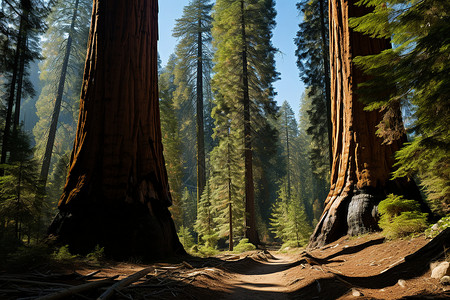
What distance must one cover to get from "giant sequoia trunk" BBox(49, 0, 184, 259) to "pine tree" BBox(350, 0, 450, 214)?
4.86 metres

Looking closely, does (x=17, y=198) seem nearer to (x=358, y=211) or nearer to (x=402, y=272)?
(x=402, y=272)

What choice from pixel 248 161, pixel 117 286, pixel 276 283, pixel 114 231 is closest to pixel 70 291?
pixel 117 286

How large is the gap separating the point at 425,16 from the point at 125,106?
600 cm

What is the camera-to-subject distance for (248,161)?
17953 millimetres

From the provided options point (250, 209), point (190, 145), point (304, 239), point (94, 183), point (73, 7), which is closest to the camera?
point (94, 183)

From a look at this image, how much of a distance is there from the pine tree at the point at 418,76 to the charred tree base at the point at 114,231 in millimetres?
4960

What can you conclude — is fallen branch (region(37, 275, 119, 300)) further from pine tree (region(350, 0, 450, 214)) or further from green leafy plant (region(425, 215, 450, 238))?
pine tree (region(350, 0, 450, 214))

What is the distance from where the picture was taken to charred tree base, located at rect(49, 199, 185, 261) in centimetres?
487

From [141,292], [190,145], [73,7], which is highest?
[73,7]

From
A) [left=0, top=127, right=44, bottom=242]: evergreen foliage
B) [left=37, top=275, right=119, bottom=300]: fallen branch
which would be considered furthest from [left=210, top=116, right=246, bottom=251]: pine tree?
[left=37, top=275, right=119, bottom=300]: fallen branch

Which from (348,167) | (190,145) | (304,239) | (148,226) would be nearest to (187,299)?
(148,226)

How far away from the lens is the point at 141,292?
249 cm

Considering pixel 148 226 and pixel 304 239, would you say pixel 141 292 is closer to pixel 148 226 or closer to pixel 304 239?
pixel 148 226

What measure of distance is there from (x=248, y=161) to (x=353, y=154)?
1113cm
